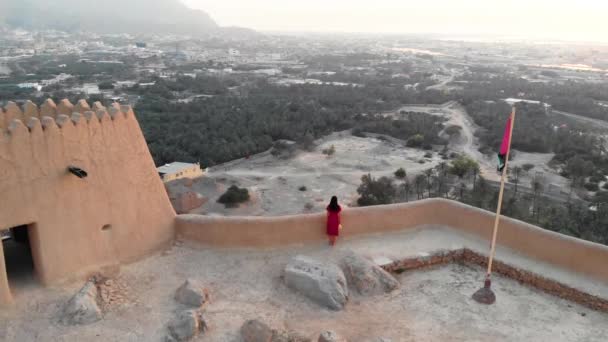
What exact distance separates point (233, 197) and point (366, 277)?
20.8 meters

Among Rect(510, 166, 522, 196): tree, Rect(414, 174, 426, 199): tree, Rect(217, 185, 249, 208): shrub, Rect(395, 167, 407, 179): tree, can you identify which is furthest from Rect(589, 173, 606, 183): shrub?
Rect(217, 185, 249, 208): shrub

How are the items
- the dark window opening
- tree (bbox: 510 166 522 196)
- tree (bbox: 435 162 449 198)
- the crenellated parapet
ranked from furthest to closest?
tree (bbox: 510 166 522 196)
tree (bbox: 435 162 449 198)
the dark window opening
the crenellated parapet

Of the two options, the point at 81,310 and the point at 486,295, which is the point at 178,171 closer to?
the point at 81,310

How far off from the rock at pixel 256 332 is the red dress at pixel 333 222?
10.8 ft

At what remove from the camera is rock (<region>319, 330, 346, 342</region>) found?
7.36 meters

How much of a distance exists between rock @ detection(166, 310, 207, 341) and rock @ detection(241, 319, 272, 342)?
66cm

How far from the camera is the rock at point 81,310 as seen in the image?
7831 millimetres

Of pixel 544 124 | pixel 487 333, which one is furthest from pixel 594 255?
pixel 544 124

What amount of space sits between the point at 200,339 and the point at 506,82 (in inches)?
3412

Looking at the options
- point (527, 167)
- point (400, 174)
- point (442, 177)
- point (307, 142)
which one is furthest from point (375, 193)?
point (307, 142)

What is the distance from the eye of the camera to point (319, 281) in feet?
29.6

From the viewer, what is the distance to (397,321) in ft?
28.4

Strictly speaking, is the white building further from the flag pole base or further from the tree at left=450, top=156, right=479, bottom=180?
the flag pole base

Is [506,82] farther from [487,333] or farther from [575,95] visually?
[487,333]
